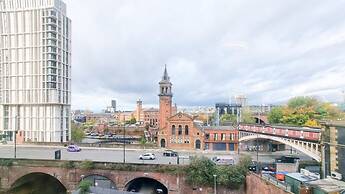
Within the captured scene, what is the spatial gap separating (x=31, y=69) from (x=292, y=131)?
59.5 metres

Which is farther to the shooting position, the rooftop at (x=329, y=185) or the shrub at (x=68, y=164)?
the shrub at (x=68, y=164)

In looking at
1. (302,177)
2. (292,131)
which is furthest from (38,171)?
(292,131)

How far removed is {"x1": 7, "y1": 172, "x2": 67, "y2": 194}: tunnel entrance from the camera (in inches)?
1483

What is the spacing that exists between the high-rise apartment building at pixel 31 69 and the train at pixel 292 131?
4642 cm

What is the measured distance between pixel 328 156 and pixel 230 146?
Result: 31344mm

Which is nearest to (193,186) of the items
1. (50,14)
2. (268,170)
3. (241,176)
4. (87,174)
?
(241,176)

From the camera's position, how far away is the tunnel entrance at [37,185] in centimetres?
3766

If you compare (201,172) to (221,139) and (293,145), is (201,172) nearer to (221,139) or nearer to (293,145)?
(293,145)

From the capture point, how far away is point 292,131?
37.6 metres

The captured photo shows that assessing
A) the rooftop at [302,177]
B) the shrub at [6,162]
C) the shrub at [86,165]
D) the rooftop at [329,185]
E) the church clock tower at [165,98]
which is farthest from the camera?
the church clock tower at [165,98]

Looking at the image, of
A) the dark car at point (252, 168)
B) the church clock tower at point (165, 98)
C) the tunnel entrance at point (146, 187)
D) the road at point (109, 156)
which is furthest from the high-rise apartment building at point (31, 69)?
the dark car at point (252, 168)

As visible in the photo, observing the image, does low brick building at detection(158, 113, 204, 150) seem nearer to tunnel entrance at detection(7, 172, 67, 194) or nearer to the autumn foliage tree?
the autumn foliage tree

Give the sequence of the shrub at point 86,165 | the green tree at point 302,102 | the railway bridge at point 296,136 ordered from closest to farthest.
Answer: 1. the railway bridge at point 296,136
2. the shrub at point 86,165
3. the green tree at point 302,102

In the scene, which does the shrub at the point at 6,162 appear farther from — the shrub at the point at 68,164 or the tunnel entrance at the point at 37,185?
the shrub at the point at 68,164
